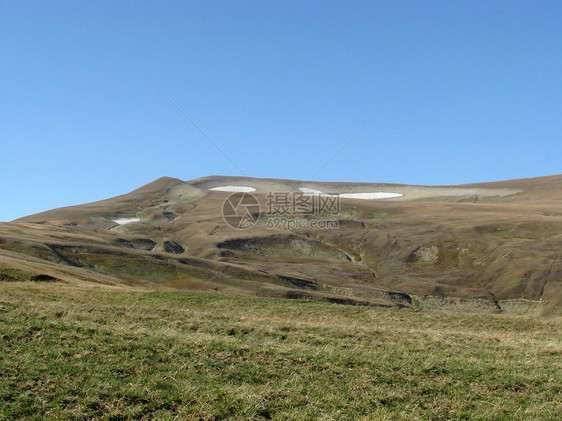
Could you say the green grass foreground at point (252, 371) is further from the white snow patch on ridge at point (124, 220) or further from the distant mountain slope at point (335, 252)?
the white snow patch on ridge at point (124, 220)

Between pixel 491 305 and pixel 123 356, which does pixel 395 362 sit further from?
pixel 491 305

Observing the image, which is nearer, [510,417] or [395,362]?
[510,417]

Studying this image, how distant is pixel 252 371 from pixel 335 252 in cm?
11253

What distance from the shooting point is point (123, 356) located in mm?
15258

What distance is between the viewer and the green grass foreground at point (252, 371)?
12344 mm

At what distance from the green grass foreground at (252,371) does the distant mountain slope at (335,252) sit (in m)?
33.1

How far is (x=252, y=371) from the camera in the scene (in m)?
15.2

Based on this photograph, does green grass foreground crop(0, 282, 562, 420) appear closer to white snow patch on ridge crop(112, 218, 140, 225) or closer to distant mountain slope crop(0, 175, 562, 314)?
distant mountain slope crop(0, 175, 562, 314)

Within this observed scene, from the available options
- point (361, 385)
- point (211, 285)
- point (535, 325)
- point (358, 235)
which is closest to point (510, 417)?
point (361, 385)

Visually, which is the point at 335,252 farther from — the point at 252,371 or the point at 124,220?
the point at 252,371

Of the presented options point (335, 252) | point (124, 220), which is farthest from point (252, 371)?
point (124, 220)

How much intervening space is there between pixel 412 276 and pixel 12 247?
68.3 metres

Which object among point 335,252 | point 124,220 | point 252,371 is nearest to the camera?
point 252,371

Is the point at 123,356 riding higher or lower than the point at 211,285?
higher
